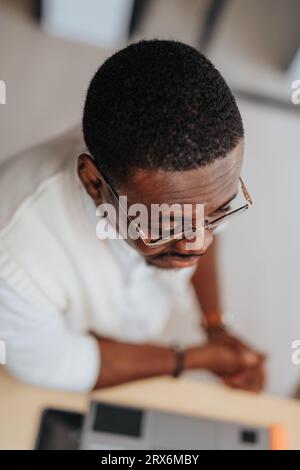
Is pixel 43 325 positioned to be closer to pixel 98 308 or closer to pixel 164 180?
pixel 98 308

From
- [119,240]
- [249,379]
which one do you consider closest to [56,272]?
[119,240]

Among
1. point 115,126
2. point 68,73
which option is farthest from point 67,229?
point 68,73

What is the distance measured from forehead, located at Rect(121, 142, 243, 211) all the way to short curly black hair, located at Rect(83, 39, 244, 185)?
0.04ft

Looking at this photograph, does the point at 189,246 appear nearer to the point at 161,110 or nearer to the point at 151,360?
the point at 161,110

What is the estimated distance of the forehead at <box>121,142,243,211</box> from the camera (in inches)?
25.0

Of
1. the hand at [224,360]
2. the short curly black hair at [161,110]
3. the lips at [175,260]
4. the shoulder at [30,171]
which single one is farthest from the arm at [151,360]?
the short curly black hair at [161,110]

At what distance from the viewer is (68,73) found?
2078mm

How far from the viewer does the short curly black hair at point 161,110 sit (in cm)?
59

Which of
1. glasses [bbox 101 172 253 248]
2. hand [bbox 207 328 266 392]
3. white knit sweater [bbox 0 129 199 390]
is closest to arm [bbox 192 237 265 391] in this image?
hand [bbox 207 328 266 392]

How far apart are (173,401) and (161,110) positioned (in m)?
0.70

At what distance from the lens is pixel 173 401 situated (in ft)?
3.50

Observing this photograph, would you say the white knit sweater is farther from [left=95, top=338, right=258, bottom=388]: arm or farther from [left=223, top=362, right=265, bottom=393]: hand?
[left=223, top=362, right=265, bottom=393]: hand

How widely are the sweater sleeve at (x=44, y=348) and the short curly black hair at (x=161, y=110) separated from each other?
0.35 meters

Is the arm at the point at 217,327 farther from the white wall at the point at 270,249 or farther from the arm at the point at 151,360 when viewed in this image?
the white wall at the point at 270,249
